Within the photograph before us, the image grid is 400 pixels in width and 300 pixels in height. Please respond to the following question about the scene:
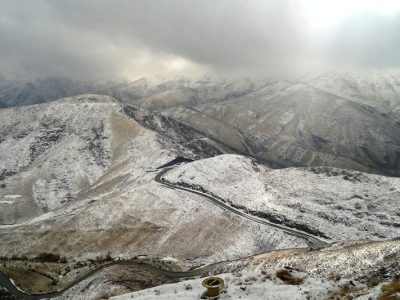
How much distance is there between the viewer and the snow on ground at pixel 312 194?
110062 mm

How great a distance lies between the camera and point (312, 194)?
5039 inches

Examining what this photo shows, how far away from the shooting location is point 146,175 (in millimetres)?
167625

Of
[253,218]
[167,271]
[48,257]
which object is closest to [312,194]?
[253,218]

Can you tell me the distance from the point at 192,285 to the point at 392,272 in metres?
25.3

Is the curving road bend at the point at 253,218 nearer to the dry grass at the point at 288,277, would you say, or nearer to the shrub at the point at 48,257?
the shrub at the point at 48,257

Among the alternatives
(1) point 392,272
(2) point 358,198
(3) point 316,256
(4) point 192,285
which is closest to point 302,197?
(2) point 358,198

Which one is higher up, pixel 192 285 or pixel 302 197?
pixel 192 285

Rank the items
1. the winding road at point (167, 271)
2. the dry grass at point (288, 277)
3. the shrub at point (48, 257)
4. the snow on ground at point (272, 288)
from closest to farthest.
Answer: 1. the snow on ground at point (272, 288)
2. the dry grass at point (288, 277)
3. the winding road at point (167, 271)
4. the shrub at point (48, 257)

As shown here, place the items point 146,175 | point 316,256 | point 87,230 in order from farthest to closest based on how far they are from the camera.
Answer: point 146,175 < point 87,230 < point 316,256

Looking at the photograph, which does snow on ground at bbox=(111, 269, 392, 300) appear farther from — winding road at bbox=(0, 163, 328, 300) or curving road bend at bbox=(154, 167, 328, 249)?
curving road bend at bbox=(154, 167, 328, 249)

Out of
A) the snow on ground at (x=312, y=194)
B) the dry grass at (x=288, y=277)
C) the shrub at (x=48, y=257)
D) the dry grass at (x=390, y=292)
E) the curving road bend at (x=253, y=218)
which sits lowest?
the shrub at (x=48, y=257)

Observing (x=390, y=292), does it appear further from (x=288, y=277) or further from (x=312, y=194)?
(x=312, y=194)

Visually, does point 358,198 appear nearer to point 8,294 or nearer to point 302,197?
point 302,197

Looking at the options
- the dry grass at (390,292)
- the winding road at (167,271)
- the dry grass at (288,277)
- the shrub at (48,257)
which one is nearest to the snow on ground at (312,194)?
the winding road at (167,271)
